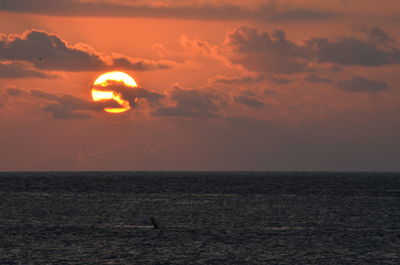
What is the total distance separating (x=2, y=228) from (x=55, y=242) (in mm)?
14507

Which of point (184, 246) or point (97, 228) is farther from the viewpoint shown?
point (97, 228)

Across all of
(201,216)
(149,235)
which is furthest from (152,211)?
(149,235)

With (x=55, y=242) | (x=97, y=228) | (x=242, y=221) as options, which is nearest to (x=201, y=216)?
(x=242, y=221)

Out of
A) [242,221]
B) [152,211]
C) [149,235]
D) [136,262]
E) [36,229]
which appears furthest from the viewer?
[152,211]

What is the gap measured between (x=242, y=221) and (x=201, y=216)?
8.30 metres

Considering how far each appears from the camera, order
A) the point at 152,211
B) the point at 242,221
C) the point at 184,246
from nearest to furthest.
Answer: the point at 184,246 < the point at 242,221 < the point at 152,211

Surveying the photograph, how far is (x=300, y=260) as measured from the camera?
160 ft

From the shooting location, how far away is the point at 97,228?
7019 centimetres

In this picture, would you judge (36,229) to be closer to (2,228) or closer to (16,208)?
(2,228)

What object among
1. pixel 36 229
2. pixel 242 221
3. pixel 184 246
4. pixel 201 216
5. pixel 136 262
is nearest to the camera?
pixel 136 262

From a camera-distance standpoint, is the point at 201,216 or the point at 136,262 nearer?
the point at 136,262

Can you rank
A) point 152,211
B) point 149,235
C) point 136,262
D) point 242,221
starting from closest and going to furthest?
1. point 136,262
2. point 149,235
3. point 242,221
4. point 152,211

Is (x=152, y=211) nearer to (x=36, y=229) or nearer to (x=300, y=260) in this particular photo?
(x=36, y=229)

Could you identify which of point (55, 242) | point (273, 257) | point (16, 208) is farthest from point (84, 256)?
point (16, 208)
